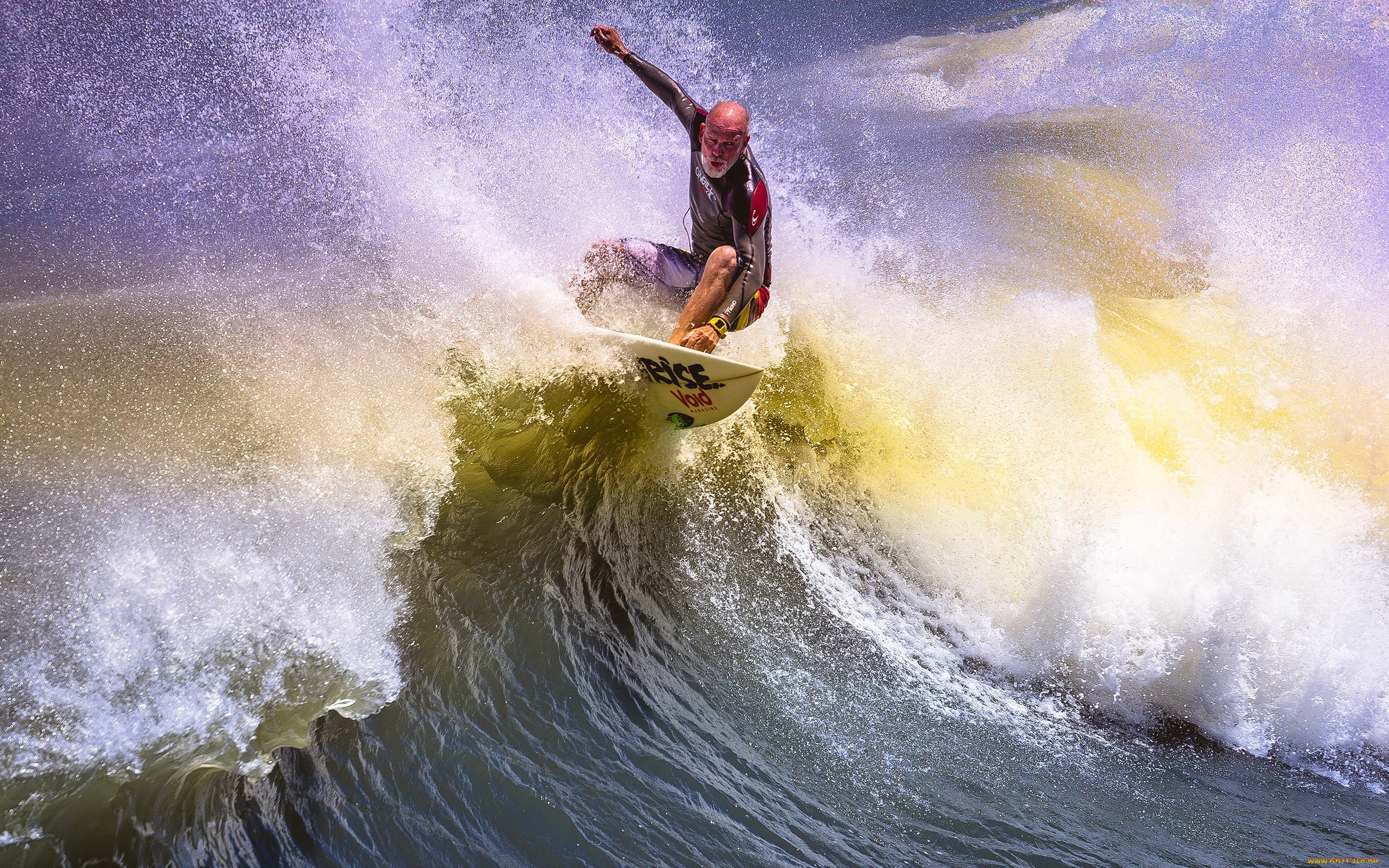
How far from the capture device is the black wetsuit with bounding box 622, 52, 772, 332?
4.00 metres

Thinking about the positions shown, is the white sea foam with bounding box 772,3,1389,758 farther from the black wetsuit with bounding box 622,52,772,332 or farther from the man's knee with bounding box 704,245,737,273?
the man's knee with bounding box 704,245,737,273

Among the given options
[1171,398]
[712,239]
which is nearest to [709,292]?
[712,239]

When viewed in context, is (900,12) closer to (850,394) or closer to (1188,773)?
(850,394)

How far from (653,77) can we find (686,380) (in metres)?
1.83

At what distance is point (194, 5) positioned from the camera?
217 inches

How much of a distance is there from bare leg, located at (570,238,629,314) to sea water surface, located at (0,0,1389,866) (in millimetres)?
152

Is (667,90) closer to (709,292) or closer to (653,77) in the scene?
(653,77)

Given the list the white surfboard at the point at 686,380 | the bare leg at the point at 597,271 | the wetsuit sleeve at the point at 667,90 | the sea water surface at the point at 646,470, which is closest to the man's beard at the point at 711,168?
the wetsuit sleeve at the point at 667,90

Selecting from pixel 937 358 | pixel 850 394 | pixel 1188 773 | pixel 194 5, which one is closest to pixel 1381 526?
pixel 1188 773

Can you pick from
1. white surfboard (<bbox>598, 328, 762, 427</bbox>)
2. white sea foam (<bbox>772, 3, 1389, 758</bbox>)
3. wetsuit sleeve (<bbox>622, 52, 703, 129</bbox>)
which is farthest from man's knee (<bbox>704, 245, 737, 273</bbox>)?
white sea foam (<bbox>772, 3, 1389, 758</bbox>)

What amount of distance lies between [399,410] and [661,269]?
1741mm

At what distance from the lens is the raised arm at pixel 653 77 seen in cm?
421

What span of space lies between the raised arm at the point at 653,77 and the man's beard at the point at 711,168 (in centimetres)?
34

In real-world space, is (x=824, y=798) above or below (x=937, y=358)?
below
